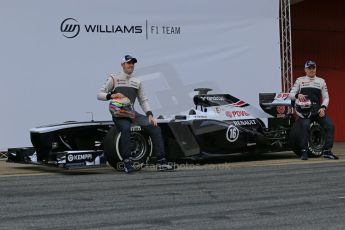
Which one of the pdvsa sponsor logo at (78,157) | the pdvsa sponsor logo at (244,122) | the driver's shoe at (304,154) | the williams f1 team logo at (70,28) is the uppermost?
the williams f1 team logo at (70,28)

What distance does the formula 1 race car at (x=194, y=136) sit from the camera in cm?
934

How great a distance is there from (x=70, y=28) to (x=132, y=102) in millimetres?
4127

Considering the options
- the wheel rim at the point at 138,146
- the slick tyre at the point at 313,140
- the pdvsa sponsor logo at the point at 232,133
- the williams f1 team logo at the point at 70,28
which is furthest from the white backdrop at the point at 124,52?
the wheel rim at the point at 138,146

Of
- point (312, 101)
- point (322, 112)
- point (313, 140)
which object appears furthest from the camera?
point (313, 140)

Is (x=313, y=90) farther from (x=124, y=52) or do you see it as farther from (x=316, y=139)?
(x=124, y=52)

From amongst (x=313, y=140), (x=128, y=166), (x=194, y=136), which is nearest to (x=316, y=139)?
(x=313, y=140)

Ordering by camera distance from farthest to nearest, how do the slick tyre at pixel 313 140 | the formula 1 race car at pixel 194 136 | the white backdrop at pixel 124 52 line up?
the white backdrop at pixel 124 52, the slick tyre at pixel 313 140, the formula 1 race car at pixel 194 136

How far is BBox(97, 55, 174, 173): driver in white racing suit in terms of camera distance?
29.6ft

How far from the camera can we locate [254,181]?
323 inches

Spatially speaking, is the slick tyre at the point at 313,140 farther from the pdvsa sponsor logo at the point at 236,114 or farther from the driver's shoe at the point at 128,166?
the driver's shoe at the point at 128,166

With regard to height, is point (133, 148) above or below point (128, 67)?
below

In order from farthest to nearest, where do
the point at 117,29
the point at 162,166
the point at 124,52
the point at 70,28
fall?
the point at 124,52 → the point at 117,29 → the point at 70,28 → the point at 162,166

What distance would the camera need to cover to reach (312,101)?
11266 mm

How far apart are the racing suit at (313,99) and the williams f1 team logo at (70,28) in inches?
184
